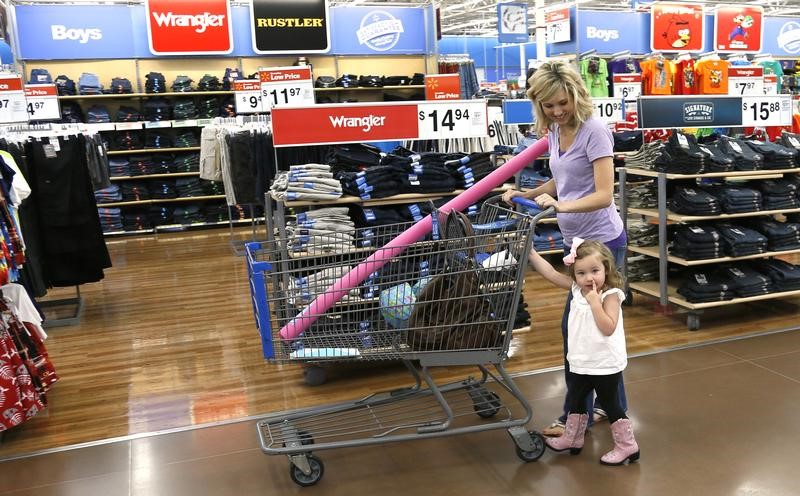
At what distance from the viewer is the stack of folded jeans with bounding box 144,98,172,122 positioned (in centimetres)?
1097

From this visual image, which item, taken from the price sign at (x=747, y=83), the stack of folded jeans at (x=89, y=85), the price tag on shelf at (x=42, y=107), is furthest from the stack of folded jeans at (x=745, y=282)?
the stack of folded jeans at (x=89, y=85)

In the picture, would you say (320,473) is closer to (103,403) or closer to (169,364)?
(103,403)

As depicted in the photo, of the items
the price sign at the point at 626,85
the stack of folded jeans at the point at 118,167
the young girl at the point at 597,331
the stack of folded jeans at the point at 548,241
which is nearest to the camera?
the young girl at the point at 597,331

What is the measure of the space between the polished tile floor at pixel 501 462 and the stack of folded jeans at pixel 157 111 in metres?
8.37

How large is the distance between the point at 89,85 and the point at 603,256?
9952 mm

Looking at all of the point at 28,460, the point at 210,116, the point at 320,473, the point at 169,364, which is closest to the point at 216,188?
the point at 210,116

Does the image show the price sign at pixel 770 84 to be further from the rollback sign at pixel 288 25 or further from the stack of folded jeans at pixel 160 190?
the stack of folded jeans at pixel 160 190

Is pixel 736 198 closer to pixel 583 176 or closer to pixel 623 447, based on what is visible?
pixel 583 176

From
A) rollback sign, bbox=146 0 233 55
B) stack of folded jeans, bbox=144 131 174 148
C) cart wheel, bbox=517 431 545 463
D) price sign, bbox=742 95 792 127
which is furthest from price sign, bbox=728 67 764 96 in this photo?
stack of folded jeans, bbox=144 131 174 148

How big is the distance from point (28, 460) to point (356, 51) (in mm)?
9946

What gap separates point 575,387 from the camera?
3025 millimetres

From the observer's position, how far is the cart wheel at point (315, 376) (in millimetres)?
4160

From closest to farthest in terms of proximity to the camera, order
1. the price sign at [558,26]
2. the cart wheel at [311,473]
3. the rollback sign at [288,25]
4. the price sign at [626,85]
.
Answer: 1. the cart wheel at [311,473]
2. the price sign at [626,85]
3. the rollback sign at [288,25]
4. the price sign at [558,26]

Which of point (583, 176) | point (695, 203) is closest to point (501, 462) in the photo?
point (583, 176)
